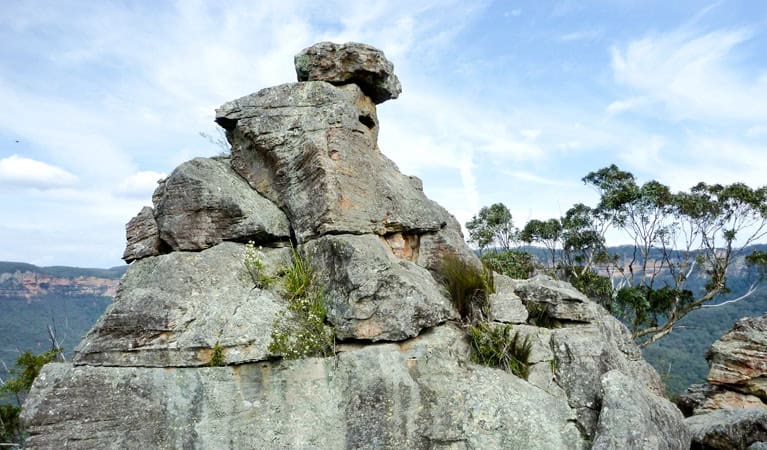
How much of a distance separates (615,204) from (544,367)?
24.4 m

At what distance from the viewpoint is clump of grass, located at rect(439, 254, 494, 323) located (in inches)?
418

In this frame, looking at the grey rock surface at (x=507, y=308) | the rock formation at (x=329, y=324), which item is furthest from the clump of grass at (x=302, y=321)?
the grey rock surface at (x=507, y=308)

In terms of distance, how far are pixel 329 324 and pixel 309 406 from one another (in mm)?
1480

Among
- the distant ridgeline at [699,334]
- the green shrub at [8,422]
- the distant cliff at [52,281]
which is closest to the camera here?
the green shrub at [8,422]

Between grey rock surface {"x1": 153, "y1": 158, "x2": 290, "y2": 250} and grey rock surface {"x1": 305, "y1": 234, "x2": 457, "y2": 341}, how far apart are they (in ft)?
4.64

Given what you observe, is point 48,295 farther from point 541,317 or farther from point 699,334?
point 541,317

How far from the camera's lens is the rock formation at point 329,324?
8391 mm

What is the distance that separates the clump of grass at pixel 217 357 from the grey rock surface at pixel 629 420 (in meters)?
6.03

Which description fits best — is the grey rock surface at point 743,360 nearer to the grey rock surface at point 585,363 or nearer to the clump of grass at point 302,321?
the grey rock surface at point 585,363

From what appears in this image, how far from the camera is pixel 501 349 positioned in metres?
9.77

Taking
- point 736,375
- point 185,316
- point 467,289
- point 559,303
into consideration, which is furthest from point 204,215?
point 736,375

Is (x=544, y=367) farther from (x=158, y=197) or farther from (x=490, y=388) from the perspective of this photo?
(x=158, y=197)

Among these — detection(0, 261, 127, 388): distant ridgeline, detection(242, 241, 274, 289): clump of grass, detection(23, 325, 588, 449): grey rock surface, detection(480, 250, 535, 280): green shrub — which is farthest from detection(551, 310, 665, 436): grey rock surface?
detection(0, 261, 127, 388): distant ridgeline

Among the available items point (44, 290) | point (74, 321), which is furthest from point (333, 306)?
point (44, 290)
